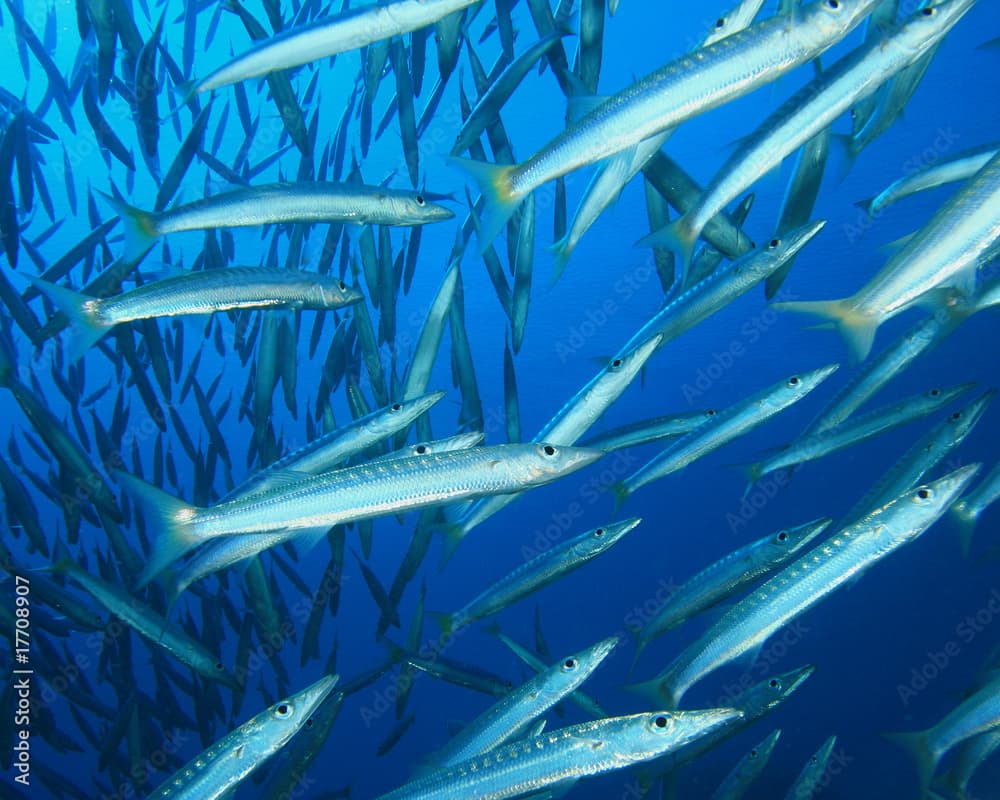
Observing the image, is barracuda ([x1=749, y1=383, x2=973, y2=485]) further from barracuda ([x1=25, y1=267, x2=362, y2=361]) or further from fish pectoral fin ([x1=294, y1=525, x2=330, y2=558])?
barracuda ([x1=25, y1=267, x2=362, y2=361])

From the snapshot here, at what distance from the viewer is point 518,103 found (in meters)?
20.9

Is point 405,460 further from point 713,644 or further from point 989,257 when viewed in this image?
point 989,257

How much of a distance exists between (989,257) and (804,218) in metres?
0.73

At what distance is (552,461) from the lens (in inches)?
99.4

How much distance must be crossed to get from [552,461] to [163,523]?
158 centimetres

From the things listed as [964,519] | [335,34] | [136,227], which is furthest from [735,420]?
[136,227]

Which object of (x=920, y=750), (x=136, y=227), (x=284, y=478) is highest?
(x=136, y=227)

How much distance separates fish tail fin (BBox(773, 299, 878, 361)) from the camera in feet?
7.53

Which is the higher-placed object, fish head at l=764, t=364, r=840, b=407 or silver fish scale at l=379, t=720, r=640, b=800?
fish head at l=764, t=364, r=840, b=407

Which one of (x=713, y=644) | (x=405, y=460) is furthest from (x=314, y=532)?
(x=713, y=644)

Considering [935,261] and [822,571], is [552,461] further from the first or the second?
[935,261]

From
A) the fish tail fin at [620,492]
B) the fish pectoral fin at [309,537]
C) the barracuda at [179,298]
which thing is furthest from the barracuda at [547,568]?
the barracuda at [179,298]

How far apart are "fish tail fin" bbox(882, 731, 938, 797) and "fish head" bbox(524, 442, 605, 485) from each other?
8.27 ft

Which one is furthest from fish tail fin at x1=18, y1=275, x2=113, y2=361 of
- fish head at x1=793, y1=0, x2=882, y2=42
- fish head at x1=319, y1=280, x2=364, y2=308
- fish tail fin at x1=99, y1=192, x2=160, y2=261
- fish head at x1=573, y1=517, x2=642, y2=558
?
fish head at x1=793, y1=0, x2=882, y2=42
